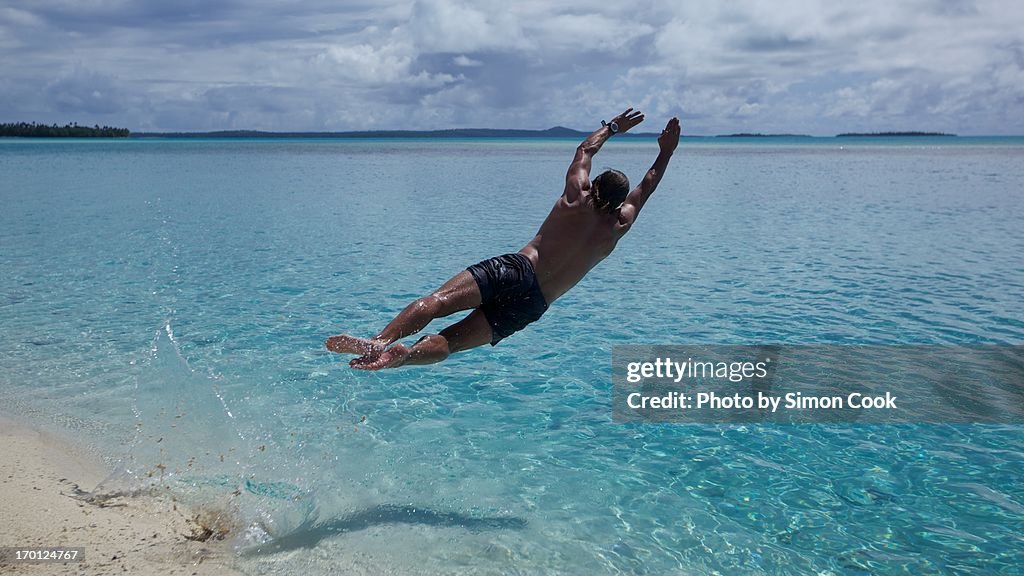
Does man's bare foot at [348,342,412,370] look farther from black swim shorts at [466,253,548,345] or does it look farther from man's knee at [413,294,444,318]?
black swim shorts at [466,253,548,345]

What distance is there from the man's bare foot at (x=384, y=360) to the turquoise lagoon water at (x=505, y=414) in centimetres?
136

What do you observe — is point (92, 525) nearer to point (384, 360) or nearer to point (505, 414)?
point (384, 360)

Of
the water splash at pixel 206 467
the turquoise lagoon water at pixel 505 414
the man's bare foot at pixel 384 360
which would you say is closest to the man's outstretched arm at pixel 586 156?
the man's bare foot at pixel 384 360

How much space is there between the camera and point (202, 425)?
290 inches

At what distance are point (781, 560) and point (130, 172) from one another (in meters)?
49.5

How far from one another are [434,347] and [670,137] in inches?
112

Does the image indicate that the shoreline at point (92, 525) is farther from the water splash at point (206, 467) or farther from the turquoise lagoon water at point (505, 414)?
the turquoise lagoon water at point (505, 414)

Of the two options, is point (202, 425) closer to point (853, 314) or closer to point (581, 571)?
point (581, 571)

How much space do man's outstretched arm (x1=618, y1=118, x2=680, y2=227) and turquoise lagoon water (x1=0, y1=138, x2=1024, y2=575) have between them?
234 centimetres

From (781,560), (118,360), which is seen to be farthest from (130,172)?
(781,560)

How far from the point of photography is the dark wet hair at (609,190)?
603 centimetres

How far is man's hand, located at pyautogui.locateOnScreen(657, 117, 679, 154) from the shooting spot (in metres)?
6.54

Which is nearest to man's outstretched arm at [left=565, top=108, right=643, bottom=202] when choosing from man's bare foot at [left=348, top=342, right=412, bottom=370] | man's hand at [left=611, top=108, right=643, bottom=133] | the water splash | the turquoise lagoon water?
man's hand at [left=611, top=108, right=643, bottom=133]

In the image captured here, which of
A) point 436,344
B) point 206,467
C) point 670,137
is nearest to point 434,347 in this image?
point 436,344
